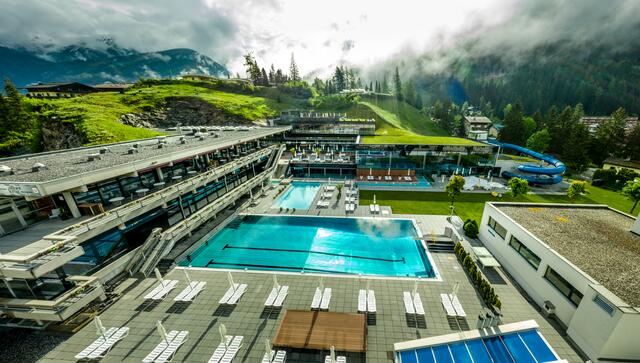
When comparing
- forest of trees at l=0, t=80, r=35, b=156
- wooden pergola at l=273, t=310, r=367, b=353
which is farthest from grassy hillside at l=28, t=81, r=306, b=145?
wooden pergola at l=273, t=310, r=367, b=353

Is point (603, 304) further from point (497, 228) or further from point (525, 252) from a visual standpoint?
point (497, 228)

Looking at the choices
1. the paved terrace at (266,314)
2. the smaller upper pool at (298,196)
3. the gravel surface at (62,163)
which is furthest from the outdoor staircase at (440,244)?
the gravel surface at (62,163)

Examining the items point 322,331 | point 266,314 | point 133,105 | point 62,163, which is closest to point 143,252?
point 62,163

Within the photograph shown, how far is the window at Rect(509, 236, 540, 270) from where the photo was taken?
54.4 feet

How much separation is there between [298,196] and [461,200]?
26.0 m

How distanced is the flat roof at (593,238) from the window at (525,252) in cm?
130

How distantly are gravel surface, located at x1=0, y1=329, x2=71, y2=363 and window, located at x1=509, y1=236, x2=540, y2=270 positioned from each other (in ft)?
104

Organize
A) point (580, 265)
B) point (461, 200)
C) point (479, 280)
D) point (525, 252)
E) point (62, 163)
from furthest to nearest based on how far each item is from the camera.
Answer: point (461, 200) < point (62, 163) < point (525, 252) < point (479, 280) < point (580, 265)

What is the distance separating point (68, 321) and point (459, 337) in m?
24.0

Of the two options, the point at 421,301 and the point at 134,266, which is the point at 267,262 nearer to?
the point at 134,266

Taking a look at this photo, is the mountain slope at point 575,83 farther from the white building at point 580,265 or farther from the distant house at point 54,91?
the distant house at point 54,91

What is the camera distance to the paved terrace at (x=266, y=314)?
12.4 meters

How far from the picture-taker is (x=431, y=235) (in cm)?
2406

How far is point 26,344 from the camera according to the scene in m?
12.9
